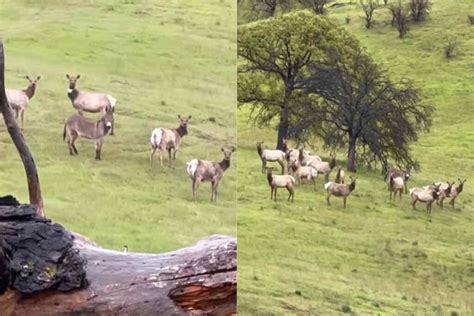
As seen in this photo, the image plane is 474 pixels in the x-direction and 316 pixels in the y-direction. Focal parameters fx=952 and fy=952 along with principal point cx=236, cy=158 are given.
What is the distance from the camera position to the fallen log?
155 inches

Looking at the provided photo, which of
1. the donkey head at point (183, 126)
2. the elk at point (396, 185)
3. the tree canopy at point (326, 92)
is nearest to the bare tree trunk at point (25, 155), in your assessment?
the donkey head at point (183, 126)

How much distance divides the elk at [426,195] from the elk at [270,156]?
55cm

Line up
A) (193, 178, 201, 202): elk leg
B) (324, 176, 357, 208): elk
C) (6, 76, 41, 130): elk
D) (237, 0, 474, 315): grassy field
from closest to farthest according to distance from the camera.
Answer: (237, 0, 474, 315): grassy field
(324, 176, 357, 208): elk
(6, 76, 41, 130): elk
(193, 178, 201, 202): elk leg

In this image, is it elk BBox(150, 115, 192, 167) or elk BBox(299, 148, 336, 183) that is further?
elk BBox(150, 115, 192, 167)

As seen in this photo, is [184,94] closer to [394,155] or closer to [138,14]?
[138,14]

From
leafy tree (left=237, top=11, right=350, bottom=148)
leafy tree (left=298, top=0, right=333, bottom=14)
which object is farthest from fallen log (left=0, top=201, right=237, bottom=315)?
leafy tree (left=298, top=0, right=333, bottom=14)

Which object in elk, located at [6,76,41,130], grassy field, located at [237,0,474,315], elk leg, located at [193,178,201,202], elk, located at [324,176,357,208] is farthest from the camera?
elk leg, located at [193,178,201,202]

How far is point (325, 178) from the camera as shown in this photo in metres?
3.97

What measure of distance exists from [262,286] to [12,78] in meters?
1.40

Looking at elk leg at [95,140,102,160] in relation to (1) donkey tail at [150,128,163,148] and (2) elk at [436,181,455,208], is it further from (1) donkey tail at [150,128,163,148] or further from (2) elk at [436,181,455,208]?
(2) elk at [436,181,455,208]

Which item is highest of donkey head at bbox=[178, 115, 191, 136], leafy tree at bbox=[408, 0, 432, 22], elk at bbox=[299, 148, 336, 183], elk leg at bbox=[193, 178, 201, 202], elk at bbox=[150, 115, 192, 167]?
leafy tree at bbox=[408, 0, 432, 22]

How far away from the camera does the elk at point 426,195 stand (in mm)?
3832

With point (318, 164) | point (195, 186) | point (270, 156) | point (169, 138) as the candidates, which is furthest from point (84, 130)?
point (318, 164)

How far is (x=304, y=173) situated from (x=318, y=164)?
0.07m
